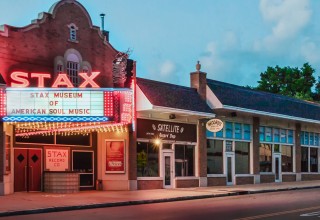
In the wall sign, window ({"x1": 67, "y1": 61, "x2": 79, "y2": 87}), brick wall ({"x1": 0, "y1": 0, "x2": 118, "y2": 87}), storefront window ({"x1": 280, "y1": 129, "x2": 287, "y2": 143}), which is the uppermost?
brick wall ({"x1": 0, "y1": 0, "x2": 118, "y2": 87})

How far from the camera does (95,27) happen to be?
30.0 meters

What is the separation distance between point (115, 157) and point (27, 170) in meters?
4.86

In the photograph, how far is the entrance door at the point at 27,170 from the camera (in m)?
27.6

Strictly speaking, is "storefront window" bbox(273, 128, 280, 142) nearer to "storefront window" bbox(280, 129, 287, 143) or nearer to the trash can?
"storefront window" bbox(280, 129, 287, 143)

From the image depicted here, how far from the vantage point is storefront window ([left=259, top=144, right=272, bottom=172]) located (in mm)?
40728

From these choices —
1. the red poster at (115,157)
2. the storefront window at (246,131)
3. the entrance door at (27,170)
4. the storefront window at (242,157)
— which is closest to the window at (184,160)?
the red poster at (115,157)

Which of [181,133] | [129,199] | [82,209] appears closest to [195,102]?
[181,133]

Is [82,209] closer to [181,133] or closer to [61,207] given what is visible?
[61,207]

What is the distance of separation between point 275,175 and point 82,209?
23.5 m

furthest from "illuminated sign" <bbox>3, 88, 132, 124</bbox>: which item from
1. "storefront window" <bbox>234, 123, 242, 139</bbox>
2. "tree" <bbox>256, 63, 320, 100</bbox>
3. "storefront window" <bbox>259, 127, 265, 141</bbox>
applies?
"tree" <bbox>256, 63, 320, 100</bbox>

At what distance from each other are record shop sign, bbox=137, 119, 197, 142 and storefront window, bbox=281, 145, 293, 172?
11361mm

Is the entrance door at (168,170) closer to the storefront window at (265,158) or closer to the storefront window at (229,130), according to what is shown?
the storefront window at (229,130)

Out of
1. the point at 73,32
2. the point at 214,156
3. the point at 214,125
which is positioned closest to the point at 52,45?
the point at 73,32

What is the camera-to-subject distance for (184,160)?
34.1 meters
